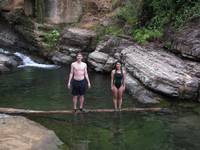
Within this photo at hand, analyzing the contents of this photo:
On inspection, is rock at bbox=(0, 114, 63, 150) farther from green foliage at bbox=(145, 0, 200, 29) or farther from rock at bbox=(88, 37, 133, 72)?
green foliage at bbox=(145, 0, 200, 29)

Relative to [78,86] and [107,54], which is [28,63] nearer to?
[107,54]

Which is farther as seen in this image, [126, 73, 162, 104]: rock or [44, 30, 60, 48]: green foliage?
[44, 30, 60, 48]: green foliage

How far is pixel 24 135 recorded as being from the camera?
13688 mm

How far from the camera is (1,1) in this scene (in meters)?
32.7

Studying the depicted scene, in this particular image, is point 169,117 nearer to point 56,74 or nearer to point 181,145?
point 181,145

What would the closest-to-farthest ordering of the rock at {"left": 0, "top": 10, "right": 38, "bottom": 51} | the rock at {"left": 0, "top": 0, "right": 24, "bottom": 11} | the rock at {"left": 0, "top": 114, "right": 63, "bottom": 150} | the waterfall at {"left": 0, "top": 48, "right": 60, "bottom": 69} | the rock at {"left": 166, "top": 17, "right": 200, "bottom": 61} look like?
1. the rock at {"left": 0, "top": 114, "right": 63, "bottom": 150}
2. the rock at {"left": 166, "top": 17, "right": 200, "bottom": 61}
3. the waterfall at {"left": 0, "top": 48, "right": 60, "bottom": 69}
4. the rock at {"left": 0, "top": 10, "right": 38, "bottom": 51}
5. the rock at {"left": 0, "top": 0, "right": 24, "bottom": 11}

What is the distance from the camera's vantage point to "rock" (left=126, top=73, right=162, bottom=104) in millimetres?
18625

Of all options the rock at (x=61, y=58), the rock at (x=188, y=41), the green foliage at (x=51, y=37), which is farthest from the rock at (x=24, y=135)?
the green foliage at (x=51, y=37)

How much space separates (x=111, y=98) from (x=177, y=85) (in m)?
3.01

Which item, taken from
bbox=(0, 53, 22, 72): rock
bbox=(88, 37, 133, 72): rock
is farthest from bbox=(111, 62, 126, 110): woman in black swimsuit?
bbox=(0, 53, 22, 72): rock

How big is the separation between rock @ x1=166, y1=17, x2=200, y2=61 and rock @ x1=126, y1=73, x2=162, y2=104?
258 centimetres

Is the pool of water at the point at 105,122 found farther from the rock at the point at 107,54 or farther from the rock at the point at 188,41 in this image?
the rock at the point at 188,41

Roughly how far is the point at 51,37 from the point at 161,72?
38.5 feet

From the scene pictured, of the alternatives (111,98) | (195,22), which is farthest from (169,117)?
(195,22)
